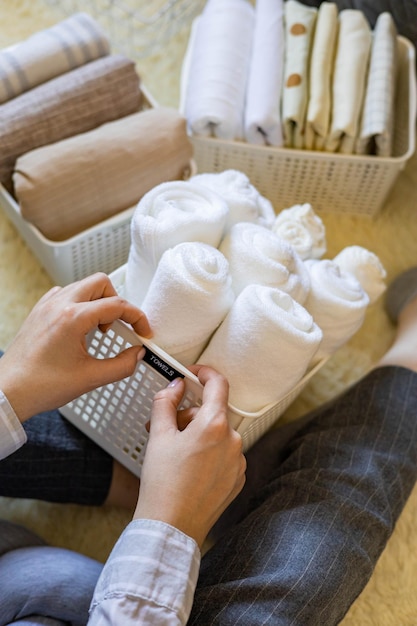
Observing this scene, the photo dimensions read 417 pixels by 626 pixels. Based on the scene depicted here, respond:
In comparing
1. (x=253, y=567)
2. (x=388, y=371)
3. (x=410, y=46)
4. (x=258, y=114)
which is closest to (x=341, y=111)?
(x=258, y=114)

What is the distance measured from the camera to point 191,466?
2.16ft

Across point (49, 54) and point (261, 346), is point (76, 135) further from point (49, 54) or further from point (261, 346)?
point (261, 346)

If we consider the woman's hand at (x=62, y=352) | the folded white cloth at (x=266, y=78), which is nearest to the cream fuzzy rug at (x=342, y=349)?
the folded white cloth at (x=266, y=78)

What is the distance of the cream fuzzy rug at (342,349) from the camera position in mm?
996

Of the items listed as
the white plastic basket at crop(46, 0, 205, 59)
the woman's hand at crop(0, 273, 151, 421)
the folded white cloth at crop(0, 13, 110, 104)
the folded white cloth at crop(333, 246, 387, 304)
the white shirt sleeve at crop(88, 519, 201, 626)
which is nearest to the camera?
the white shirt sleeve at crop(88, 519, 201, 626)

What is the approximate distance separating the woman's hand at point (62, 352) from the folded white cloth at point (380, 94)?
0.62 meters

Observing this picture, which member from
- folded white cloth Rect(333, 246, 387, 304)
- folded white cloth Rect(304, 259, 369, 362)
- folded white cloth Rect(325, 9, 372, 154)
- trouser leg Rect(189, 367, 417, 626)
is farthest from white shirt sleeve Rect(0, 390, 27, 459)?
folded white cloth Rect(325, 9, 372, 154)

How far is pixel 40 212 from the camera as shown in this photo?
978 mm

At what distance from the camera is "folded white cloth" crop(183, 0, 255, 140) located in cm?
113

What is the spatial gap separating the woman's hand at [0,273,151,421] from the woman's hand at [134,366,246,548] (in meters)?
0.09

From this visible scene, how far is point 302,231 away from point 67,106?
16.9 inches

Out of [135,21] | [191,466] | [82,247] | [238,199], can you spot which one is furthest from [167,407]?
[135,21]

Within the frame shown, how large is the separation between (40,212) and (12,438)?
381 millimetres

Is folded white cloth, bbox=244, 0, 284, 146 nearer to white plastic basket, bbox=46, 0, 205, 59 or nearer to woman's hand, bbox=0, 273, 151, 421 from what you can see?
white plastic basket, bbox=46, 0, 205, 59
